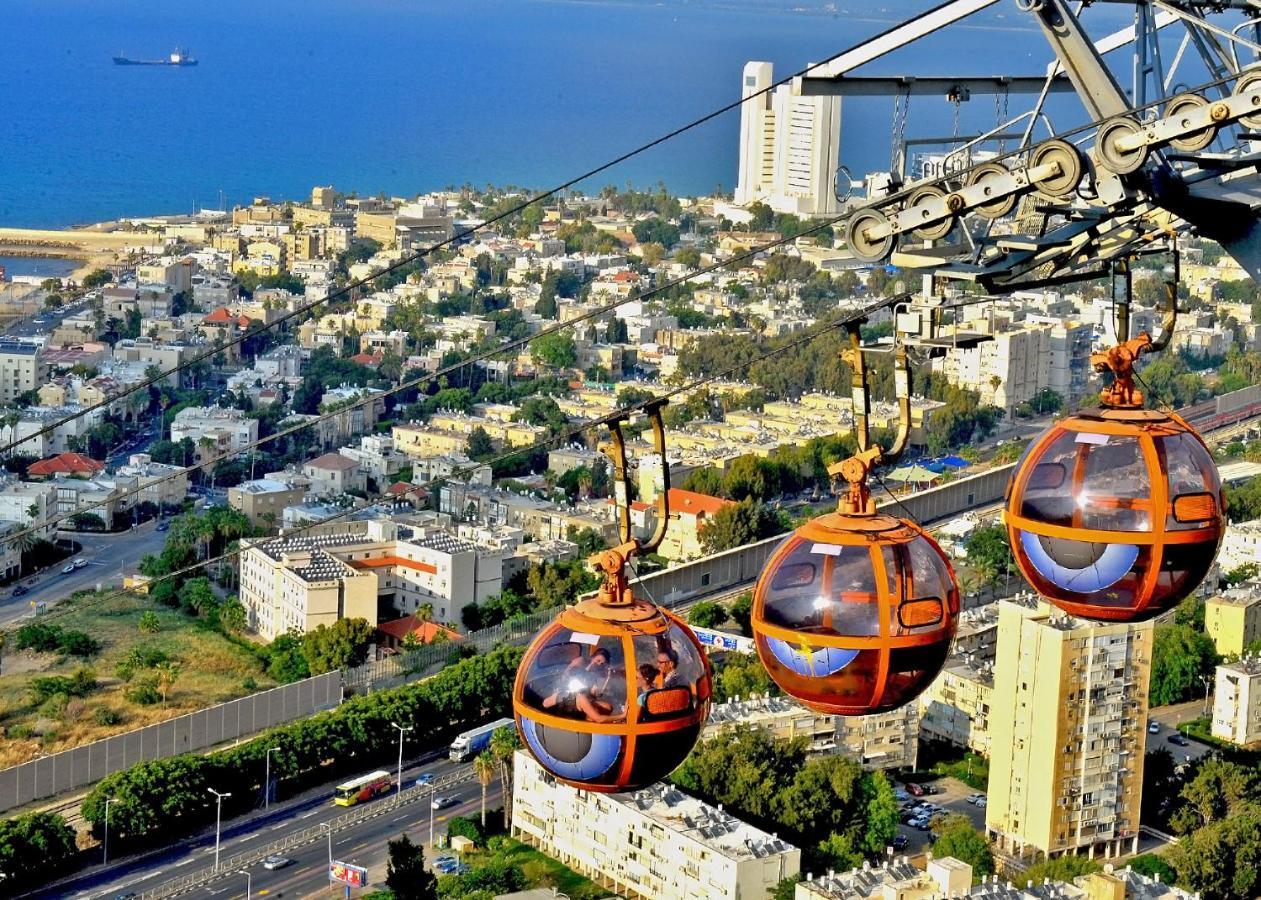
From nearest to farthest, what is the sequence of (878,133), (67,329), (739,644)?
1. (739,644)
2. (67,329)
3. (878,133)

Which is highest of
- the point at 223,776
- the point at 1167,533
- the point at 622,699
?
the point at 1167,533

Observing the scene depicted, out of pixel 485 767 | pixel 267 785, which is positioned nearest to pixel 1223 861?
pixel 485 767

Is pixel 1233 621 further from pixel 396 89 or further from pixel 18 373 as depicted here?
pixel 396 89

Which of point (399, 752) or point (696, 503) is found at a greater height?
point (696, 503)

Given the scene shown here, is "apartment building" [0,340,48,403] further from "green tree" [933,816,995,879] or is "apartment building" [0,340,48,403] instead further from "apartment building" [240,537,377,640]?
"green tree" [933,816,995,879]

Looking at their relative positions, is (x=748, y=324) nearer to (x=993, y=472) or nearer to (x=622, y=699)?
(x=993, y=472)

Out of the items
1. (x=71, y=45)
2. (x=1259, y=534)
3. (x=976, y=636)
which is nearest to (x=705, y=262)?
(x=1259, y=534)

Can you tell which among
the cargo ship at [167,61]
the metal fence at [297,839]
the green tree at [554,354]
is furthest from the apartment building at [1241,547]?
the cargo ship at [167,61]
